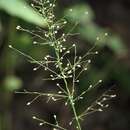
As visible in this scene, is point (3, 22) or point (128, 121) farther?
point (128, 121)

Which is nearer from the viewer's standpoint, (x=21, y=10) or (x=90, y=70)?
(x=21, y=10)

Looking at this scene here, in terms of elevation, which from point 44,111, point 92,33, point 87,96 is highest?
point 92,33

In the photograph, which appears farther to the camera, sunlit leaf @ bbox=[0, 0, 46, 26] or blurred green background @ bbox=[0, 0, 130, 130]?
blurred green background @ bbox=[0, 0, 130, 130]

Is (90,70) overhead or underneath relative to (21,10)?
underneath

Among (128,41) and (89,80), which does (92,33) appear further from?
(128,41)

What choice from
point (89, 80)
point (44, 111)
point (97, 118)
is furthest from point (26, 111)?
point (89, 80)

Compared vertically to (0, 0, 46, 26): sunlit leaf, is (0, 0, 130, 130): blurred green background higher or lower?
lower

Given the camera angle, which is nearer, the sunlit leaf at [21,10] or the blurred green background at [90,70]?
Result: the sunlit leaf at [21,10]

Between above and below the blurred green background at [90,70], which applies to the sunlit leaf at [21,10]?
above
